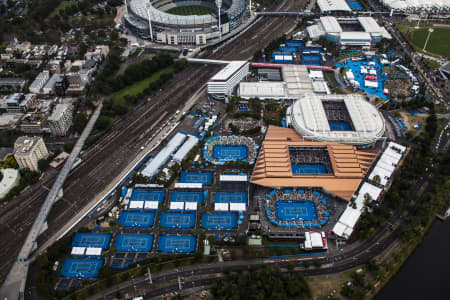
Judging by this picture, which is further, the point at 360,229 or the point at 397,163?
the point at 397,163

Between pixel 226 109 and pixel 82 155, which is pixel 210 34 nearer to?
pixel 226 109

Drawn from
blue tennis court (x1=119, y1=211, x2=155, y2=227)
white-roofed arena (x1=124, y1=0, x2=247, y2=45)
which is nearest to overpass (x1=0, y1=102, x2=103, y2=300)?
blue tennis court (x1=119, y1=211, x2=155, y2=227)

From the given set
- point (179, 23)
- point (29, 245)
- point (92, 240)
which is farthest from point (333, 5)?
point (29, 245)

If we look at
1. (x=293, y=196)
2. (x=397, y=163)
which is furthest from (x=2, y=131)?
(x=397, y=163)

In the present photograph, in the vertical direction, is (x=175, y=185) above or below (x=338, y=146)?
below

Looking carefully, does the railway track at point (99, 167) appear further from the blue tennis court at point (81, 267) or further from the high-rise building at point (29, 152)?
the blue tennis court at point (81, 267)

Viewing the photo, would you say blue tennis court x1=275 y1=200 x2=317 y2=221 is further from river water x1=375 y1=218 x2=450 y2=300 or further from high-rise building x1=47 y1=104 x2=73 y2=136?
high-rise building x1=47 y1=104 x2=73 y2=136

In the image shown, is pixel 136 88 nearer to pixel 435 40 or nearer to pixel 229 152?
pixel 229 152
